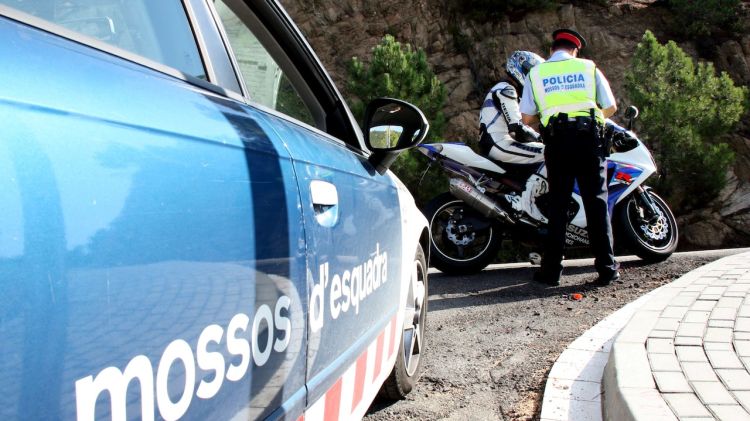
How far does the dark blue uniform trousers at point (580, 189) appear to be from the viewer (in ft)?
18.3

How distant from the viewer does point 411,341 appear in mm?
3301

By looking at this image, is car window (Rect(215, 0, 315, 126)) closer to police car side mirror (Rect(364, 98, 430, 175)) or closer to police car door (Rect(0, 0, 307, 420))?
police car side mirror (Rect(364, 98, 430, 175))

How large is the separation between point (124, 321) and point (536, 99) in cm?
515

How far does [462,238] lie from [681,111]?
10.1 meters

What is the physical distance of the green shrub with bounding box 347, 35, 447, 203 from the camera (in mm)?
12461

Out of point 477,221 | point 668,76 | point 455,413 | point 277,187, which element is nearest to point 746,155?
point 668,76

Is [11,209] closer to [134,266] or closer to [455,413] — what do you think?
[134,266]

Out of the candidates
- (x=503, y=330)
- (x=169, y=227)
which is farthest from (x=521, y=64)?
(x=169, y=227)

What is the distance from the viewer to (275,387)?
1528 mm

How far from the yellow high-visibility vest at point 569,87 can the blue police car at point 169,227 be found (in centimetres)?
370

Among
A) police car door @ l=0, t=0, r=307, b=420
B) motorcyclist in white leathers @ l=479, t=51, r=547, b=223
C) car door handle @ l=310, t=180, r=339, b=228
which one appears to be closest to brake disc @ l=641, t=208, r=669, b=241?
motorcyclist in white leathers @ l=479, t=51, r=547, b=223

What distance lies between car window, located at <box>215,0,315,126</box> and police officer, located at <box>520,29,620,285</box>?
11.4ft

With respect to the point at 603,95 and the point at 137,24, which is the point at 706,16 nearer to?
the point at 603,95

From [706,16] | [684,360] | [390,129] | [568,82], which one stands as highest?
[706,16]
